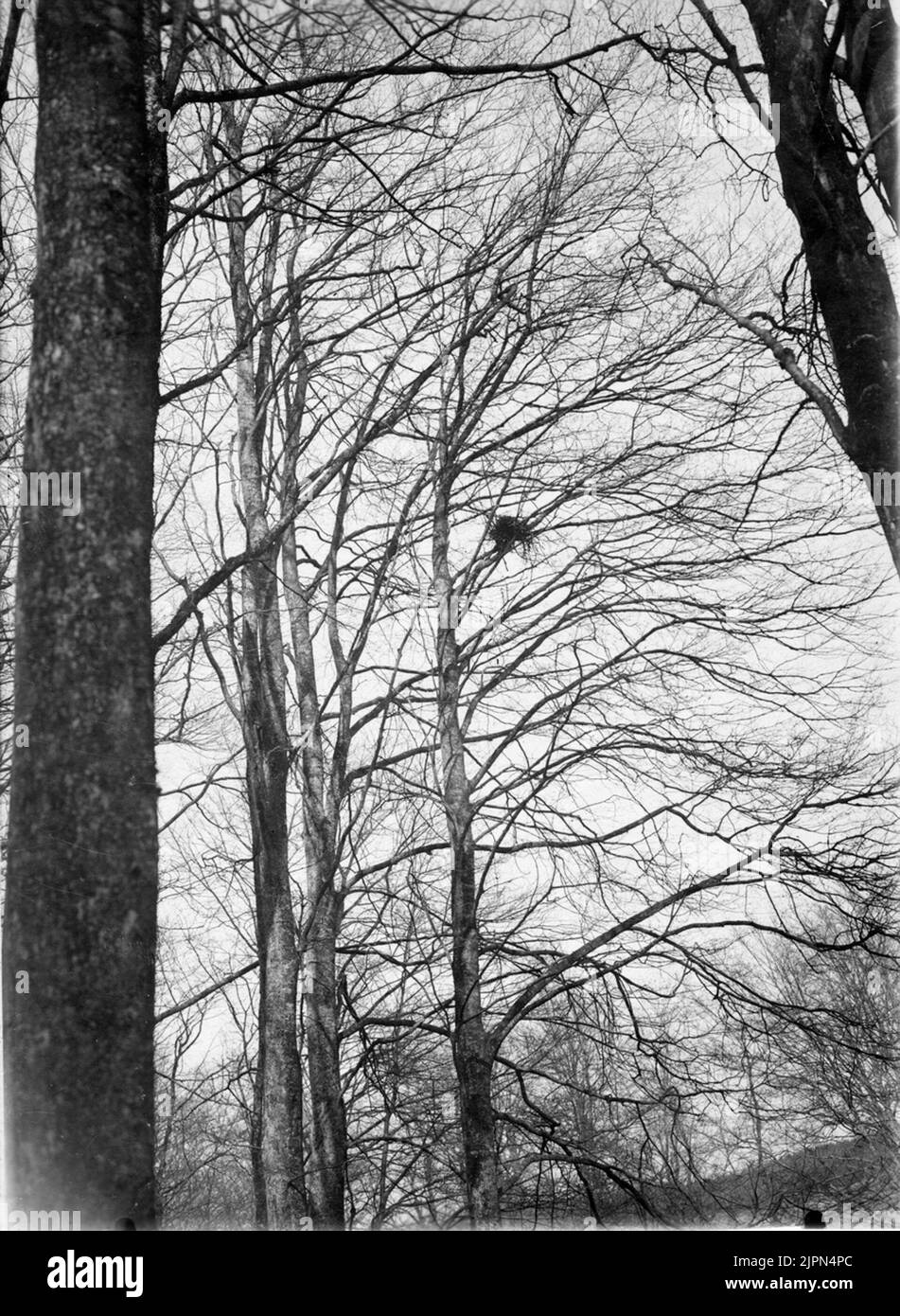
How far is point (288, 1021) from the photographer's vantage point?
18.9 ft

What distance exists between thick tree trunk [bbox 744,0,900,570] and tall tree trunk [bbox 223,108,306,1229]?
276 centimetres

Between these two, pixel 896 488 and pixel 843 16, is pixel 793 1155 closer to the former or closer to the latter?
pixel 896 488

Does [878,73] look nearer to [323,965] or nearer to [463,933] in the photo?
[463,933]

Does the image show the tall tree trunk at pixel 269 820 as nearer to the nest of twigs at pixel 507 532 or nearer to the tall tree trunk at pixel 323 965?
the tall tree trunk at pixel 323 965

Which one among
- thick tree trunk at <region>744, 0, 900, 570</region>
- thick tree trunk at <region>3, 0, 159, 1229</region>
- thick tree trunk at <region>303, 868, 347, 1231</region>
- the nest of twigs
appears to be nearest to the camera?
thick tree trunk at <region>3, 0, 159, 1229</region>

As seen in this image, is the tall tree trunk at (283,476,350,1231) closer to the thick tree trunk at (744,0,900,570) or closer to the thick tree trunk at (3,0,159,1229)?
the thick tree trunk at (744,0,900,570)

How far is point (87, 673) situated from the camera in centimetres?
223

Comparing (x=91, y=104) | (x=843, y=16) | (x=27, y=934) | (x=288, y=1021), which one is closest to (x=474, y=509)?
(x=288, y=1021)

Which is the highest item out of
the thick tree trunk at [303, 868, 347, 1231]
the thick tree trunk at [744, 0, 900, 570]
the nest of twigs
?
the nest of twigs

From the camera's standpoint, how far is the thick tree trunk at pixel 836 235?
3004 millimetres

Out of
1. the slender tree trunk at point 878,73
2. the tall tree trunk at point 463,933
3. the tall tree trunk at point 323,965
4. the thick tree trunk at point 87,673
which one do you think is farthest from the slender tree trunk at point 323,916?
the thick tree trunk at point 87,673

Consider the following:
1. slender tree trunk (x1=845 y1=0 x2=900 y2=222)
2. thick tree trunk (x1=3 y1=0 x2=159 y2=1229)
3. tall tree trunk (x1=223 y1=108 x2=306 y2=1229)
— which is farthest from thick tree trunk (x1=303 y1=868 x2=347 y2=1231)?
slender tree trunk (x1=845 y1=0 x2=900 y2=222)

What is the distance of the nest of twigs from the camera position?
645 centimetres

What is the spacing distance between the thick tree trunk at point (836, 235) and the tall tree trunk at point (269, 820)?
108 inches
